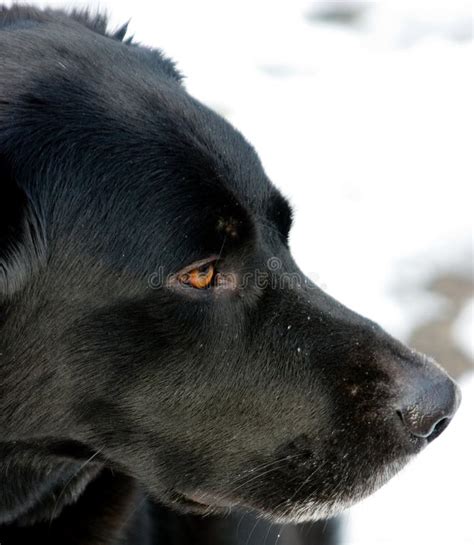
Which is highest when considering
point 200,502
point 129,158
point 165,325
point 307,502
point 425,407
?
point 129,158

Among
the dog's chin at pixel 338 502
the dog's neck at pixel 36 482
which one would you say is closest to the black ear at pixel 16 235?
the dog's neck at pixel 36 482

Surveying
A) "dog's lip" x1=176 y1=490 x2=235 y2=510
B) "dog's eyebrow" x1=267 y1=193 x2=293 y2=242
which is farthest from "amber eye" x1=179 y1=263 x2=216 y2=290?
"dog's lip" x1=176 y1=490 x2=235 y2=510

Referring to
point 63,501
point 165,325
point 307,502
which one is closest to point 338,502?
point 307,502

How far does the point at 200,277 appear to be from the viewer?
2.37 m

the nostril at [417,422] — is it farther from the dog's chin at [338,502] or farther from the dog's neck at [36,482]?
the dog's neck at [36,482]

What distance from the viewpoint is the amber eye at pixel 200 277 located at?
2.36m

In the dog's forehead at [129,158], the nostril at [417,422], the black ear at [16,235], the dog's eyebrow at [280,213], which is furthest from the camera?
the dog's eyebrow at [280,213]

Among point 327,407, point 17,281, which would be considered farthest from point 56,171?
point 327,407

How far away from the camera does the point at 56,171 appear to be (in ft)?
7.74

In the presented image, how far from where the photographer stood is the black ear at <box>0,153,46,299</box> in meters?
2.25

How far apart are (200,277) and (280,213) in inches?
14.4

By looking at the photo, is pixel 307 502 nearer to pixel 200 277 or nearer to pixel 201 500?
pixel 201 500

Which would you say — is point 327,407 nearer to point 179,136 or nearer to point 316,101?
point 179,136

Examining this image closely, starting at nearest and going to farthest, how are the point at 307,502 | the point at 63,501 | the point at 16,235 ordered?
the point at 16,235 < the point at 307,502 < the point at 63,501
